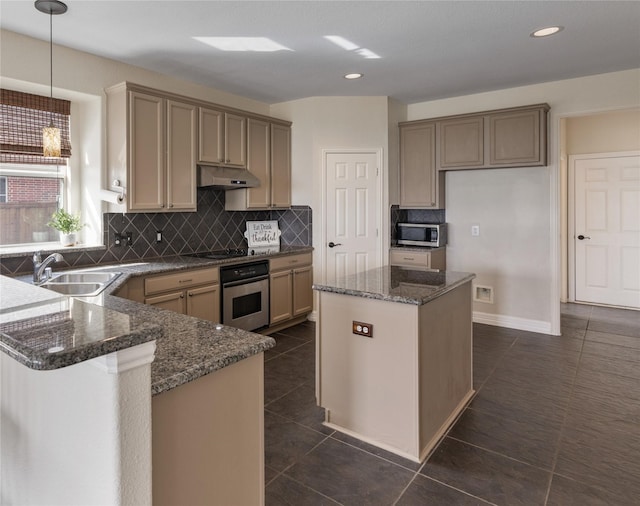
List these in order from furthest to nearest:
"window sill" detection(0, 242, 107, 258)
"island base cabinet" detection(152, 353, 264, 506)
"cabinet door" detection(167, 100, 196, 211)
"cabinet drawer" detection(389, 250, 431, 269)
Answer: "cabinet drawer" detection(389, 250, 431, 269) < "cabinet door" detection(167, 100, 196, 211) < "window sill" detection(0, 242, 107, 258) < "island base cabinet" detection(152, 353, 264, 506)

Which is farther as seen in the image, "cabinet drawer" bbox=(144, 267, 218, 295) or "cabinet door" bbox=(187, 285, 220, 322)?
"cabinet door" bbox=(187, 285, 220, 322)

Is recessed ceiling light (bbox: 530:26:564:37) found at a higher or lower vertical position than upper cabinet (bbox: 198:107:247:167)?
higher

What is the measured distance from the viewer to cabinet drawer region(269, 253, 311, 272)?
14.6 ft

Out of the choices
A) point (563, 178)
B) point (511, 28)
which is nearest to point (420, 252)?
point (511, 28)

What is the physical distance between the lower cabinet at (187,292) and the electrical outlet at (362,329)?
5.48 ft

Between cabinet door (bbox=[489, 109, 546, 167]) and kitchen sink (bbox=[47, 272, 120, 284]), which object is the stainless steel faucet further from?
cabinet door (bbox=[489, 109, 546, 167])

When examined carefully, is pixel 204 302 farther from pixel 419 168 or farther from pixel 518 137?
pixel 518 137

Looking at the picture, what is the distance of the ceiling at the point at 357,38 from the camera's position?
2729 mm

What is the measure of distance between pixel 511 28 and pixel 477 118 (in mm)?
1578

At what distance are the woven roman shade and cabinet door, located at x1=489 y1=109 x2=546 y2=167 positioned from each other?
13.5 ft

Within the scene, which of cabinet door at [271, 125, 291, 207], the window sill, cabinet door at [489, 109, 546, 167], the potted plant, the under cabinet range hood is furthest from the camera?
cabinet door at [271, 125, 291, 207]

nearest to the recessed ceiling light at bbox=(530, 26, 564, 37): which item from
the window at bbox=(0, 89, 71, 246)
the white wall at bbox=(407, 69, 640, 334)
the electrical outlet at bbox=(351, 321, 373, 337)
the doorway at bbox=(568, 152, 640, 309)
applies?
the white wall at bbox=(407, 69, 640, 334)

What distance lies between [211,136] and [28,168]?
1.54m

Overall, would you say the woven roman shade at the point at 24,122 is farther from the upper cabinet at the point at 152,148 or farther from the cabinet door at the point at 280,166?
the cabinet door at the point at 280,166
